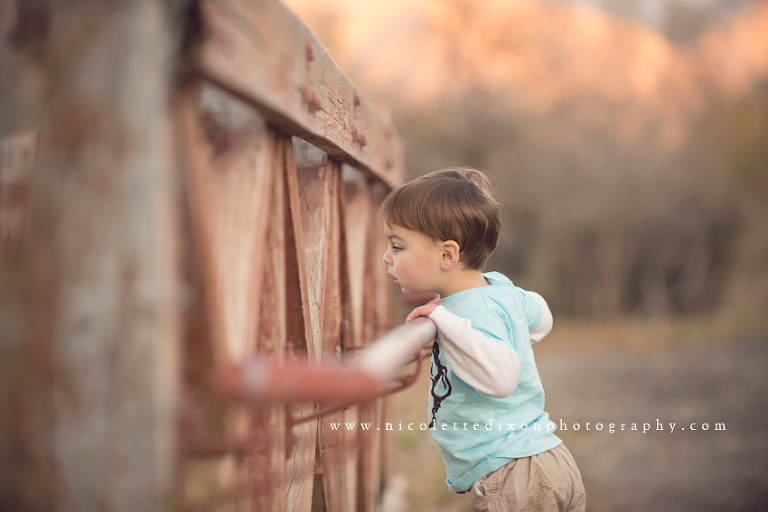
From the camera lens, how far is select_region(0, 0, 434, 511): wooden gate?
812 millimetres

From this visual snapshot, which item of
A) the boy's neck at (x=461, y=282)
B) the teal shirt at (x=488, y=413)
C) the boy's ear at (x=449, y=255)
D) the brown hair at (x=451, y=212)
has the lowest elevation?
the teal shirt at (x=488, y=413)

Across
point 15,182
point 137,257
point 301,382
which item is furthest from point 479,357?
point 15,182

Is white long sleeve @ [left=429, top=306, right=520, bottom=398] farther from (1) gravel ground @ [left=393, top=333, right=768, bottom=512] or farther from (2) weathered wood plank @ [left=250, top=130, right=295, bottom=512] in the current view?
(1) gravel ground @ [left=393, top=333, right=768, bottom=512]

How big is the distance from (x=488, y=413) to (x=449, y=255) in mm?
474

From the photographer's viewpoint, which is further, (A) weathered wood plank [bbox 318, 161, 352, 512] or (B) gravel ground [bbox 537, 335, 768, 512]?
(B) gravel ground [bbox 537, 335, 768, 512]

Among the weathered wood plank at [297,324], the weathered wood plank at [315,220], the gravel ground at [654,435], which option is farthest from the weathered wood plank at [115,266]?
the gravel ground at [654,435]

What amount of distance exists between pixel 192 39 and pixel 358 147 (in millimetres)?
1062

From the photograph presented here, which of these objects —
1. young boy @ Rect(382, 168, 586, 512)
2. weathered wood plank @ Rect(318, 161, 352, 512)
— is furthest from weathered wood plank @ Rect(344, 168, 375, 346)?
young boy @ Rect(382, 168, 586, 512)

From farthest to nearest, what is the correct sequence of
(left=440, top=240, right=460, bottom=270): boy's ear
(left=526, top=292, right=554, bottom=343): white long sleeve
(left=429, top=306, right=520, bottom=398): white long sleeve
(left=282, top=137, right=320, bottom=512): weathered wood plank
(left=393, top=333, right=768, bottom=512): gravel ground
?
(left=393, top=333, right=768, bottom=512): gravel ground → (left=526, top=292, right=554, bottom=343): white long sleeve → (left=440, top=240, right=460, bottom=270): boy's ear → (left=429, top=306, right=520, bottom=398): white long sleeve → (left=282, top=137, right=320, bottom=512): weathered wood plank

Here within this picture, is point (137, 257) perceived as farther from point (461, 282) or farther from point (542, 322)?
point (542, 322)

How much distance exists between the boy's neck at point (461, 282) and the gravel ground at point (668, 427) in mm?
2664

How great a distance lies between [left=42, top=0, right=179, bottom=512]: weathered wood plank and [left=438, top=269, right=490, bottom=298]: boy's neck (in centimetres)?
109

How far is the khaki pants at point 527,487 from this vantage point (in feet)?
5.31

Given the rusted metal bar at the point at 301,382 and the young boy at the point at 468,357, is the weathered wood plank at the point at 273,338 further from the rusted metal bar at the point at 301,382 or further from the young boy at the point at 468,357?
the young boy at the point at 468,357
